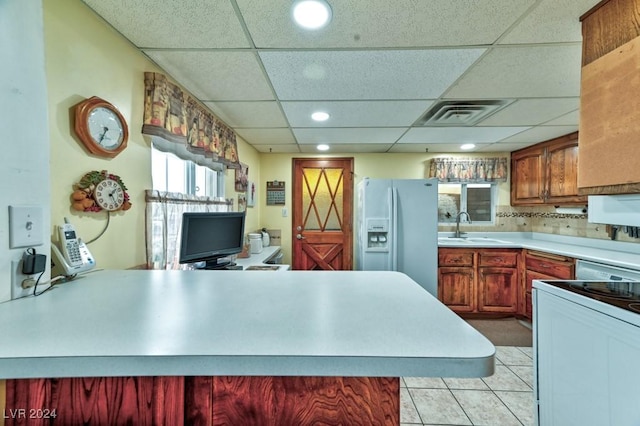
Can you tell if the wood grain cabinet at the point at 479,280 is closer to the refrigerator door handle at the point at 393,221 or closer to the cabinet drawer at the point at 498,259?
the cabinet drawer at the point at 498,259

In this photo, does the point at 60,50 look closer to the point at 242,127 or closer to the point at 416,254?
the point at 242,127

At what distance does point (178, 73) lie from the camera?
1723 mm

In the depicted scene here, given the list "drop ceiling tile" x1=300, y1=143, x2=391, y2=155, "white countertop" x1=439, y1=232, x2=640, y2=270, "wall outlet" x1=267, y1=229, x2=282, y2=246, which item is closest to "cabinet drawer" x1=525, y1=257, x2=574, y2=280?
"white countertop" x1=439, y1=232, x2=640, y2=270

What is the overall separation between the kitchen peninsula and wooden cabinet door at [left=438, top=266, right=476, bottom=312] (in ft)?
8.97

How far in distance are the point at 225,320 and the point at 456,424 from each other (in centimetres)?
170

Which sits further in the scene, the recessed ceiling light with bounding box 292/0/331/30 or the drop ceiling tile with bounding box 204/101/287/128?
the drop ceiling tile with bounding box 204/101/287/128

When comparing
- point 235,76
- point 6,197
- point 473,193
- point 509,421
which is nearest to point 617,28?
point 235,76

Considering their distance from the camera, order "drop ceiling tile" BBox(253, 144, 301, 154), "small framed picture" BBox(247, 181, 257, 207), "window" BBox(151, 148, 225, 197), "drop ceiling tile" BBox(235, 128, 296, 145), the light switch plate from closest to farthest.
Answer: the light switch plate < "window" BBox(151, 148, 225, 197) < "drop ceiling tile" BBox(235, 128, 296, 145) < "small framed picture" BBox(247, 181, 257, 207) < "drop ceiling tile" BBox(253, 144, 301, 154)

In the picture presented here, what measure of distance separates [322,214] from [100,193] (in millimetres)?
2955

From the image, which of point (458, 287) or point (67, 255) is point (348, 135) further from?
point (67, 255)

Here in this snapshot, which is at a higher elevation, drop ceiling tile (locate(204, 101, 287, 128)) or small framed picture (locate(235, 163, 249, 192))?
drop ceiling tile (locate(204, 101, 287, 128))

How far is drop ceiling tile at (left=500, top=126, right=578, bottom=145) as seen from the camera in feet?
9.12

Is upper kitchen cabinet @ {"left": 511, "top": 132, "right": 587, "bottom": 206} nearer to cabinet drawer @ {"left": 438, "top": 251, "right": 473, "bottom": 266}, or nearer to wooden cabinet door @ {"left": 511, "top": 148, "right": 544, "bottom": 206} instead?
wooden cabinet door @ {"left": 511, "top": 148, "right": 544, "bottom": 206}

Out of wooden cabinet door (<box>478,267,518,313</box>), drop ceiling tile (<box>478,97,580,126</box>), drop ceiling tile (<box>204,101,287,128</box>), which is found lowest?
wooden cabinet door (<box>478,267,518,313</box>)
